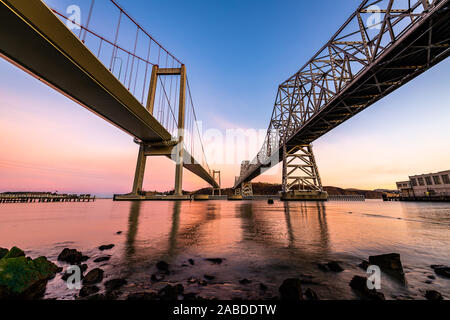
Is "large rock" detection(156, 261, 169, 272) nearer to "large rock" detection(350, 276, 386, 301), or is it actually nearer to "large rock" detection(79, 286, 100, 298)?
"large rock" detection(79, 286, 100, 298)

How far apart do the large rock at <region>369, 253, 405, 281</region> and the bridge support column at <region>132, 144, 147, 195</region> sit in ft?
98.5

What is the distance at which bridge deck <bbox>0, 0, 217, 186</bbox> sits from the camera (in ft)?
27.7

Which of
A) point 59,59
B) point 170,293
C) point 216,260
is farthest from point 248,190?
point 170,293

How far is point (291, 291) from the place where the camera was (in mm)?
1626

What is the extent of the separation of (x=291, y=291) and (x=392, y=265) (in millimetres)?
1645

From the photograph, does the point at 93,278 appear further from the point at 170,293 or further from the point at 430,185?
the point at 430,185

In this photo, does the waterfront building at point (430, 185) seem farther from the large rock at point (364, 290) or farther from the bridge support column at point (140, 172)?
the bridge support column at point (140, 172)

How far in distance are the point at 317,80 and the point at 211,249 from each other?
87.6 ft

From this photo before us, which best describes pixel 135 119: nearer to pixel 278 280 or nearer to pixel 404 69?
pixel 278 280

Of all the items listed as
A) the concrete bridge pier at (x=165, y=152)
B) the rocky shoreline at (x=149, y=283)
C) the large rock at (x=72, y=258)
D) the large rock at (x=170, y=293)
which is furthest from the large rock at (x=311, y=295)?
the concrete bridge pier at (x=165, y=152)

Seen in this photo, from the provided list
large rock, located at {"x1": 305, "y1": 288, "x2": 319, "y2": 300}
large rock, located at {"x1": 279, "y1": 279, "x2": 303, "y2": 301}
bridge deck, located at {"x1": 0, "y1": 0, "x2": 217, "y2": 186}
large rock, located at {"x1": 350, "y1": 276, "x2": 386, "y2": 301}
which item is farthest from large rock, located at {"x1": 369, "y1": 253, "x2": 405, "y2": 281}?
bridge deck, located at {"x1": 0, "y1": 0, "x2": 217, "y2": 186}

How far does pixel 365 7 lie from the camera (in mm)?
14805

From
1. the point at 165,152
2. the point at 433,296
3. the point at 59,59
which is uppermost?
the point at 59,59
